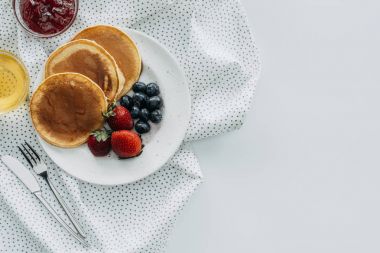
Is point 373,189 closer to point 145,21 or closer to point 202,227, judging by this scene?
point 202,227

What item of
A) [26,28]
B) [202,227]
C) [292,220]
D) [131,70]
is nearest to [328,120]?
[292,220]

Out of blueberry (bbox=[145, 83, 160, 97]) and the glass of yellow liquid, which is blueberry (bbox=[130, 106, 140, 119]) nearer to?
blueberry (bbox=[145, 83, 160, 97])

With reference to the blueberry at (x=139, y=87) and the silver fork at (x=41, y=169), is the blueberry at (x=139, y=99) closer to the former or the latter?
the blueberry at (x=139, y=87)

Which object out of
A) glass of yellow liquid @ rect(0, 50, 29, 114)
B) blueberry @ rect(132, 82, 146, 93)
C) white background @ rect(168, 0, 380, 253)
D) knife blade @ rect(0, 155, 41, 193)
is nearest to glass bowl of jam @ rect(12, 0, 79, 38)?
glass of yellow liquid @ rect(0, 50, 29, 114)

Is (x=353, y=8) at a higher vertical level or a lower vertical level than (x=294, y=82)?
higher

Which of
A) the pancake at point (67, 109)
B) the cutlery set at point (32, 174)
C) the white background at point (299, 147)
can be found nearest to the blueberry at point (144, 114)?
the pancake at point (67, 109)

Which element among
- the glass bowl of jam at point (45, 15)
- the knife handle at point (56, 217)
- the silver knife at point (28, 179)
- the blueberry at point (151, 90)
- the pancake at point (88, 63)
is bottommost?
the knife handle at point (56, 217)

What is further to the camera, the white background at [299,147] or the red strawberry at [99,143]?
the white background at [299,147]
